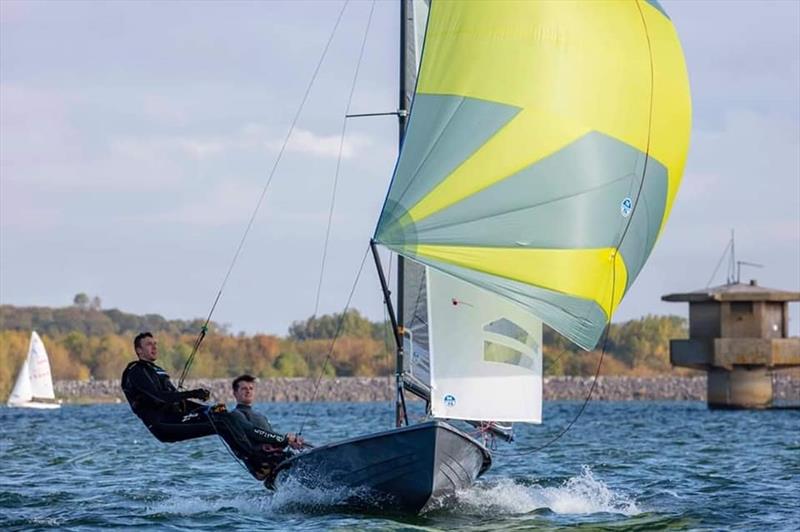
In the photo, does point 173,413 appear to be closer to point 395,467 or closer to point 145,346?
point 145,346

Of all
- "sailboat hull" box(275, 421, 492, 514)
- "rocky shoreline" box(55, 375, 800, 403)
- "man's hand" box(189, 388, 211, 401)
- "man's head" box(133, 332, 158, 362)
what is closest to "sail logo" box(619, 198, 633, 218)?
"sailboat hull" box(275, 421, 492, 514)

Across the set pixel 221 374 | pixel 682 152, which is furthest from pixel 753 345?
pixel 221 374

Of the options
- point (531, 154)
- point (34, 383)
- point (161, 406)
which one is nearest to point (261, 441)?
point (161, 406)

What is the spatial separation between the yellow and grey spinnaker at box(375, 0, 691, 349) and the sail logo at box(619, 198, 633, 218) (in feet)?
0.04

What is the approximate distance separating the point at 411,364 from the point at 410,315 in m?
0.61

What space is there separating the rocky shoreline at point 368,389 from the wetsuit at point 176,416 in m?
71.6

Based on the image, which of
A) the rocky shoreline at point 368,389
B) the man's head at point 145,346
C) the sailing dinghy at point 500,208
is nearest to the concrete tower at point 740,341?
the rocky shoreline at point 368,389

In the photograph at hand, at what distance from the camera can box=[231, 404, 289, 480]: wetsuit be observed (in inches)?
709

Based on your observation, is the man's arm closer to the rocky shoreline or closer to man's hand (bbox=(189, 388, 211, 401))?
man's hand (bbox=(189, 388, 211, 401))

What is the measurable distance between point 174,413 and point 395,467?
9.27ft

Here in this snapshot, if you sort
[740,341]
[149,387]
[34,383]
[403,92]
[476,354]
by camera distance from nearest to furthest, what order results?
[149,387] → [476,354] → [403,92] → [740,341] → [34,383]

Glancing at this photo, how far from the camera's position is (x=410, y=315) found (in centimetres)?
1855

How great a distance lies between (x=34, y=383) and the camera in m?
76.2

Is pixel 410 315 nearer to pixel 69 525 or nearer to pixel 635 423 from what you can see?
pixel 69 525
